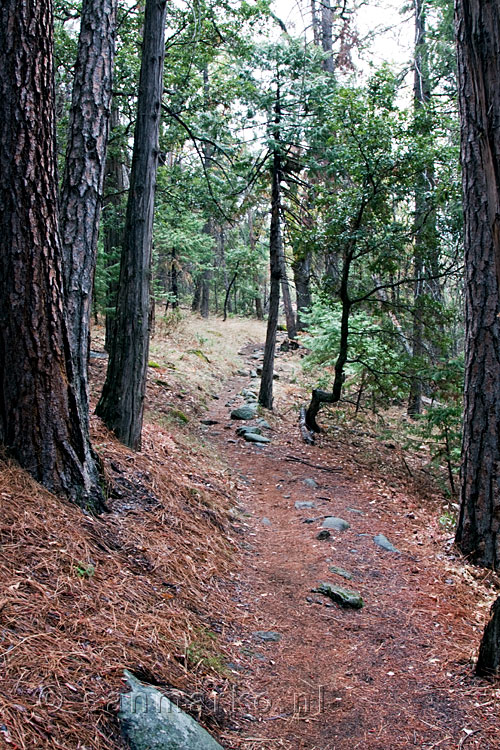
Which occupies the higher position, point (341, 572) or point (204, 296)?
point (204, 296)

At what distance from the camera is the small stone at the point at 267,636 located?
3.44 m

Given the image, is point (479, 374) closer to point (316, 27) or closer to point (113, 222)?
point (113, 222)

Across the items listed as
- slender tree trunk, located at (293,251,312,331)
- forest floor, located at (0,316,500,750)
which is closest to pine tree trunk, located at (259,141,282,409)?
slender tree trunk, located at (293,251,312,331)

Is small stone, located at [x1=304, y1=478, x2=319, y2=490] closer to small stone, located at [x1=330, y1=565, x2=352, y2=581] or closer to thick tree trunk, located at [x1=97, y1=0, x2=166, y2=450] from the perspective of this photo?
small stone, located at [x1=330, y1=565, x2=352, y2=581]

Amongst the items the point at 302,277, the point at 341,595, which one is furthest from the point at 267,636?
the point at 302,277

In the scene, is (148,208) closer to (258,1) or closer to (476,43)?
(476,43)

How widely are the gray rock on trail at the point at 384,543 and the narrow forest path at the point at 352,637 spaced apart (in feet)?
0.17

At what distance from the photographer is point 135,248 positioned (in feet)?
18.9

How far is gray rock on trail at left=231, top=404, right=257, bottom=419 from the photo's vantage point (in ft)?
34.4

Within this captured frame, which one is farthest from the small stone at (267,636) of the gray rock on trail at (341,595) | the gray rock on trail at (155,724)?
the gray rock on trail at (155,724)

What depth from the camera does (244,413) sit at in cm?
1053

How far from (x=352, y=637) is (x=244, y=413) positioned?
712cm

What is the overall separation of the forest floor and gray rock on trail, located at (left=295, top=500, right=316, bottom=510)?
0.04 meters

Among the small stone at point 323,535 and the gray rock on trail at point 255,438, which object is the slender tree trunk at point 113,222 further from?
the small stone at point 323,535
